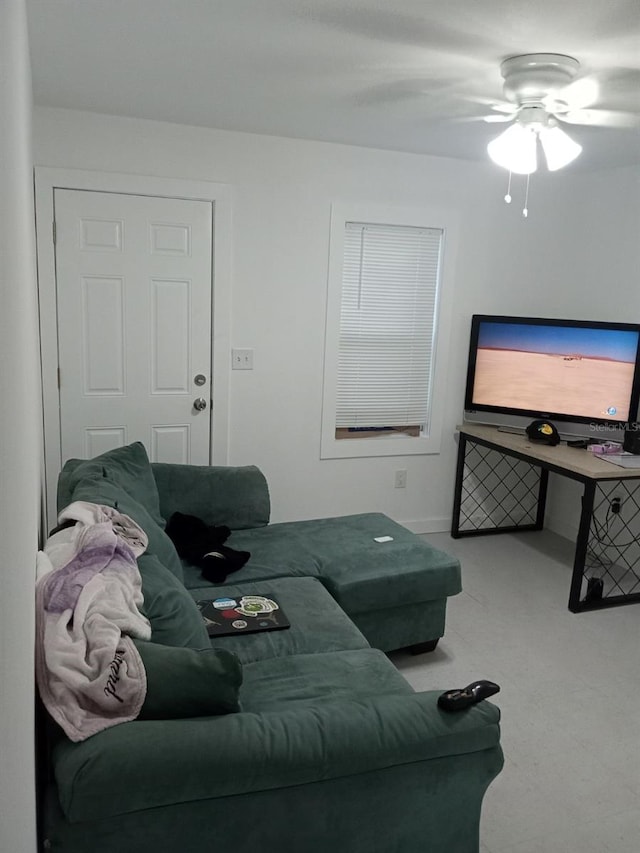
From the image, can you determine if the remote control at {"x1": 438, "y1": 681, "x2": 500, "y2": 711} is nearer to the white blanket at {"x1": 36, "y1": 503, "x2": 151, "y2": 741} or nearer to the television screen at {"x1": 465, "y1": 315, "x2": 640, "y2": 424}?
the white blanket at {"x1": 36, "y1": 503, "x2": 151, "y2": 741}

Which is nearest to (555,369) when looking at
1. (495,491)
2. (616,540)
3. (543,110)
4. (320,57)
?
(495,491)

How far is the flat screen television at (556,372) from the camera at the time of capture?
12.3ft

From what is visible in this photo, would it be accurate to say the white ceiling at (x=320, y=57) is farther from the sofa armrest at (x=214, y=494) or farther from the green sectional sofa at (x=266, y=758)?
the sofa armrest at (x=214, y=494)

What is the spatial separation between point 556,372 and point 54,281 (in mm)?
2881

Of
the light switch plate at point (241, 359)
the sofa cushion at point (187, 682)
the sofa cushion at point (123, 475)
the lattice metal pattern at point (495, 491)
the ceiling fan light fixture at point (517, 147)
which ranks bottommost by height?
the lattice metal pattern at point (495, 491)

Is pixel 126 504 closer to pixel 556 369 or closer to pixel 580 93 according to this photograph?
pixel 580 93

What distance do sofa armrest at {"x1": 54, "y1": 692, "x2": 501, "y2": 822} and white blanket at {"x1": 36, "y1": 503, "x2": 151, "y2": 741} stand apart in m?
0.06

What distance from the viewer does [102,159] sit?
326cm

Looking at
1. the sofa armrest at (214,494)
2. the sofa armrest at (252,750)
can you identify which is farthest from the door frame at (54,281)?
the sofa armrest at (252,750)

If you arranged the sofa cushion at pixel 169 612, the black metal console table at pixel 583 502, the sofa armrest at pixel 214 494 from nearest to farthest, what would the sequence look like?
the sofa cushion at pixel 169 612, the sofa armrest at pixel 214 494, the black metal console table at pixel 583 502

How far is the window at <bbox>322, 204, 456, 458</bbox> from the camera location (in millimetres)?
3893

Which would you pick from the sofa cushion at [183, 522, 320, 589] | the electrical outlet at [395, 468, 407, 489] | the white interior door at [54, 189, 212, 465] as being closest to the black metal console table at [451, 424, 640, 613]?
the electrical outlet at [395, 468, 407, 489]

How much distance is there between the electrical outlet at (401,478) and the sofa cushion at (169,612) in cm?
250

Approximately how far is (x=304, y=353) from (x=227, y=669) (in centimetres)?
260
